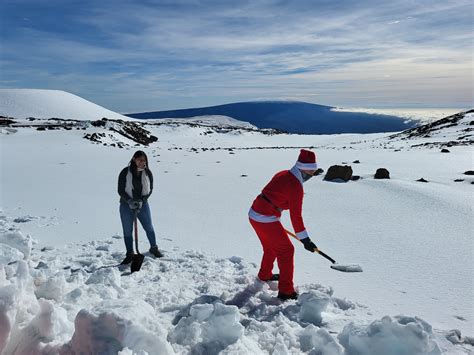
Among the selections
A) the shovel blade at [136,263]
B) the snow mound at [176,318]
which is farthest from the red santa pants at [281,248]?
the shovel blade at [136,263]

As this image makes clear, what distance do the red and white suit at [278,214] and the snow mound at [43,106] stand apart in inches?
2876

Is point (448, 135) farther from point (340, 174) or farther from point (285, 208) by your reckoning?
point (285, 208)

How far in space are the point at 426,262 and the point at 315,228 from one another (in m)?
2.48

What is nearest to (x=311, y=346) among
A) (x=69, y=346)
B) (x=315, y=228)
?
(x=69, y=346)

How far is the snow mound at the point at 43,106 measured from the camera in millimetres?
72500

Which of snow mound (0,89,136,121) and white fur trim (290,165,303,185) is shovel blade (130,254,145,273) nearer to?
white fur trim (290,165,303,185)

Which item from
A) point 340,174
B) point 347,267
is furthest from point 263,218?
point 340,174

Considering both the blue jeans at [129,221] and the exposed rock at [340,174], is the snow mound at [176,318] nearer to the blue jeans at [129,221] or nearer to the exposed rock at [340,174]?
A: the blue jeans at [129,221]

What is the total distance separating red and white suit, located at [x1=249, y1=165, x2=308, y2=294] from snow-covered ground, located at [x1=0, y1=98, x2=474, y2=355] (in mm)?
420

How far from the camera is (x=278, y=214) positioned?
4832mm

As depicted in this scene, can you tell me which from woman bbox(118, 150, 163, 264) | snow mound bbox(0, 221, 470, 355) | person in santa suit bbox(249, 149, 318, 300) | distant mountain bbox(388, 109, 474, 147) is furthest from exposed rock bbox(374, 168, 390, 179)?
distant mountain bbox(388, 109, 474, 147)

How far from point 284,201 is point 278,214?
0.19 metres

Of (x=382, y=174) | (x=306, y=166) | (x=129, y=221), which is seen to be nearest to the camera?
(x=306, y=166)

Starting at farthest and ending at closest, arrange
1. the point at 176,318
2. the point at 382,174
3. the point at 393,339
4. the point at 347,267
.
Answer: the point at 382,174
the point at 347,267
the point at 176,318
the point at 393,339
